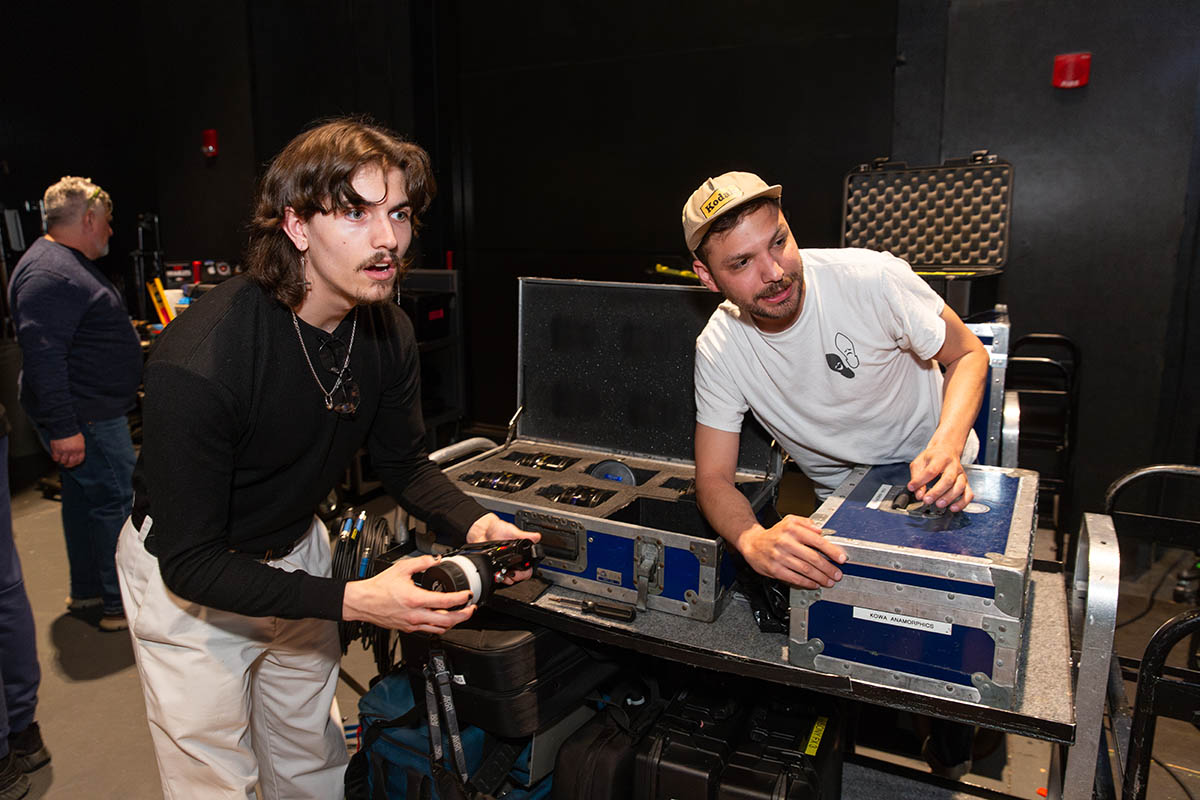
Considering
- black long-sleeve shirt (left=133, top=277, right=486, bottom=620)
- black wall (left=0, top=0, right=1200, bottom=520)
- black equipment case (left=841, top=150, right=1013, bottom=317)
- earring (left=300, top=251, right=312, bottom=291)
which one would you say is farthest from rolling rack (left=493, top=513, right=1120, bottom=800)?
black wall (left=0, top=0, right=1200, bottom=520)

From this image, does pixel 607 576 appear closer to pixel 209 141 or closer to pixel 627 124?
pixel 627 124

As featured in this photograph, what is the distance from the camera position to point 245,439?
4.89 ft

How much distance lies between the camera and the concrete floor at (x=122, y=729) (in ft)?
7.79

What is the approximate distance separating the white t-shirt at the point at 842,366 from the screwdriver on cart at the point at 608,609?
48 cm

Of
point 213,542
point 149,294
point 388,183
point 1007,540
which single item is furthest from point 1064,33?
point 149,294

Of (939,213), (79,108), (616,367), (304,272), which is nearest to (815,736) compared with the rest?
(616,367)

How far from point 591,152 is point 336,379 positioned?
3784 millimetres

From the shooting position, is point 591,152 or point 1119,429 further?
point 591,152

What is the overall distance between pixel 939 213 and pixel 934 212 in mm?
18

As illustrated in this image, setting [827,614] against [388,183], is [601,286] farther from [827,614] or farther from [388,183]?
[827,614]

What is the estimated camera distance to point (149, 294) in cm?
622

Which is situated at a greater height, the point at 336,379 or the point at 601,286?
the point at 601,286

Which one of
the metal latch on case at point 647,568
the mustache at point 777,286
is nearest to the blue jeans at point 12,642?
the metal latch on case at point 647,568

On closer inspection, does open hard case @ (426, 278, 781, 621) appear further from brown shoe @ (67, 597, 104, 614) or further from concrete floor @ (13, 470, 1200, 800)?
brown shoe @ (67, 597, 104, 614)
